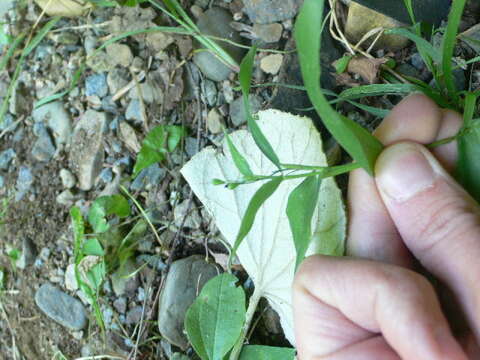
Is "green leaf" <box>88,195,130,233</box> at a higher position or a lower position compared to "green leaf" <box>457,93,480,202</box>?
lower

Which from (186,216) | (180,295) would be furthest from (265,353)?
(186,216)

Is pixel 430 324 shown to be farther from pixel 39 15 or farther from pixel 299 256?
pixel 39 15

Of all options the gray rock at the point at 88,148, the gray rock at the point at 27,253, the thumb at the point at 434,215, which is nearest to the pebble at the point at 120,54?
the gray rock at the point at 88,148

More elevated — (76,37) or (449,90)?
(76,37)

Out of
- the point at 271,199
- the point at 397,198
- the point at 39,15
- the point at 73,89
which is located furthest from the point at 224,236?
the point at 39,15

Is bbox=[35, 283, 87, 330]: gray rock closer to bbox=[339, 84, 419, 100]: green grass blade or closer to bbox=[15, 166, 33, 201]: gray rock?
bbox=[15, 166, 33, 201]: gray rock

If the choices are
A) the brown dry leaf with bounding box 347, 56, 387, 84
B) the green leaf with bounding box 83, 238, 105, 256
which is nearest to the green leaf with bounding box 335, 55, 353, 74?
the brown dry leaf with bounding box 347, 56, 387, 84

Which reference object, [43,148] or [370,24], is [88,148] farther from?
[370,24]
